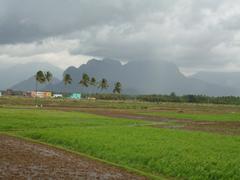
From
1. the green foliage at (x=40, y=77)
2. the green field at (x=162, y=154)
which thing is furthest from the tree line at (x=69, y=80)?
the green field at (x=162, y=154)

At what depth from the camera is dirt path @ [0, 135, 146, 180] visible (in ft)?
57.4

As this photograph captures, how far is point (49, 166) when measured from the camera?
1961cm

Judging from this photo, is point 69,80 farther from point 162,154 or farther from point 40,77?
point 162,154

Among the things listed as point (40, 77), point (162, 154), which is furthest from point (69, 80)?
point (162, 154)

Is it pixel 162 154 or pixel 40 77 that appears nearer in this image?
pixel 162 154

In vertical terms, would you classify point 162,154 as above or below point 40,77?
below

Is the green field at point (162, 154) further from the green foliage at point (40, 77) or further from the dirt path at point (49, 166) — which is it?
the green foliage at point (40, 77)

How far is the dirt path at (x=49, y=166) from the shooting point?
57.4 feet

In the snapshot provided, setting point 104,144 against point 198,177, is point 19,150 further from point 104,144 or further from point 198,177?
point 198,177

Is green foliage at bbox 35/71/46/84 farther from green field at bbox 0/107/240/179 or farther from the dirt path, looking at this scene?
the dirt path

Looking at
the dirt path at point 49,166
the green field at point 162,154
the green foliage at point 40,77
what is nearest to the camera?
the dirt path at point 49,166

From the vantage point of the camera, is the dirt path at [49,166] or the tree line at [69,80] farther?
the tree line at [69,80]

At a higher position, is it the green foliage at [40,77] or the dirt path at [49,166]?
the green foliage at [40,77]

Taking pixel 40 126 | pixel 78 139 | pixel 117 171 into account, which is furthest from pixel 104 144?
pixel 40 126
